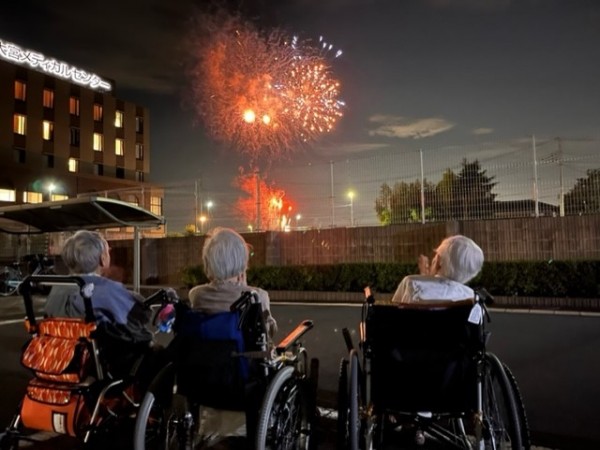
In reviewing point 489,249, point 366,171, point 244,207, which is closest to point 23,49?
point 244,207

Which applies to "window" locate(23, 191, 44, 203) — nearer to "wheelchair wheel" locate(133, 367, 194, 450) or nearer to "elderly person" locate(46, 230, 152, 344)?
"elderly person" locate(46, 230, 152, 344)

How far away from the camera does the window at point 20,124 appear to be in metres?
40.0

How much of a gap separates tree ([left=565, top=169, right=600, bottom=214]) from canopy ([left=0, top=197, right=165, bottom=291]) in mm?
7902

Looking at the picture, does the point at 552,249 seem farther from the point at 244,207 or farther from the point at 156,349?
the point at 156,349

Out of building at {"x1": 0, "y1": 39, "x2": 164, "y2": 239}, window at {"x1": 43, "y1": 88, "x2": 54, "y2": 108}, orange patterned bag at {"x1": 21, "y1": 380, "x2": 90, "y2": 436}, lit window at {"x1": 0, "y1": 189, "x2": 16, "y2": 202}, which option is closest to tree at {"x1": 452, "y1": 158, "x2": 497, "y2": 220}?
orange patterned bag at {"x1": 21, "y1": 380, "x2": 90, "y2": 436}

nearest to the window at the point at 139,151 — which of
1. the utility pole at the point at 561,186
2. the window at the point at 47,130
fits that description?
the window at the point at 47,130

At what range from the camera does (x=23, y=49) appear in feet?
135

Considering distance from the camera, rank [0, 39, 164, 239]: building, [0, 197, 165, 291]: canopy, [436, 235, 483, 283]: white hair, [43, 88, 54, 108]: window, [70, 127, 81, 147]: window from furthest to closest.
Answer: [70, 127, 81, 147]: window, [43, 88, 54, 108]: window, [0, 39, 164, 239]: building, [0, 197, 165, 291]: canopy, [436, 235, 483, 283]: white hair

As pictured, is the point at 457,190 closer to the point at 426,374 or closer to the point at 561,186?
the point at 561,186

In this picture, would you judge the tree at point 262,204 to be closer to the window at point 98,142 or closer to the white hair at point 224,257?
the white hair at point 224,257

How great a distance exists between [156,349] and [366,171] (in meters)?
9.25

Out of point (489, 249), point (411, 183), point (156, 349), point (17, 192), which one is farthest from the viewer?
point (17, 192)

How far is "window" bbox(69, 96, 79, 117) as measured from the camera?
44.7 metres

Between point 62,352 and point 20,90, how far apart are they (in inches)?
1762
